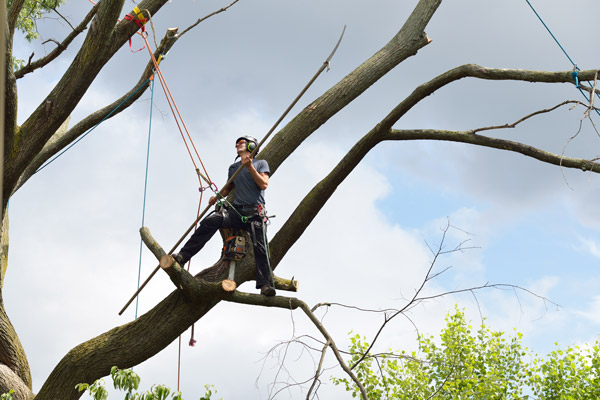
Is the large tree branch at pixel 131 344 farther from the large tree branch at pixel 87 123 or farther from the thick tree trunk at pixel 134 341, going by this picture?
the large tree branch at pixel 87 123

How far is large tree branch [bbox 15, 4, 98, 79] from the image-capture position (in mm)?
7699

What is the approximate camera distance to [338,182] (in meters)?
6.88

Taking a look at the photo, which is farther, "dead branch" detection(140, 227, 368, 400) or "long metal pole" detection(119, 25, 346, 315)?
"dead branch" detection(140, 227, 368, 400)

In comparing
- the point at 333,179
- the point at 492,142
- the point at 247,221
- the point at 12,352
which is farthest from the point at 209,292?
the point at 492,142

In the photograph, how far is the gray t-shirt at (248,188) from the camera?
21.0 ft

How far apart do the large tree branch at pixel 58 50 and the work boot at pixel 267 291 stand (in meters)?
3.48

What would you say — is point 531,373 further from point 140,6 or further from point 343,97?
point 140,6

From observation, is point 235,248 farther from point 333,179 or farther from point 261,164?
point 333,179

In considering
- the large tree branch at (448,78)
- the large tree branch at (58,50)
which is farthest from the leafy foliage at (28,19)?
the large tree branch at (448,78)

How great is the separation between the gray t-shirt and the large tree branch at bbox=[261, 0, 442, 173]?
53 cm

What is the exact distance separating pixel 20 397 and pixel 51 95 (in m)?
3.13

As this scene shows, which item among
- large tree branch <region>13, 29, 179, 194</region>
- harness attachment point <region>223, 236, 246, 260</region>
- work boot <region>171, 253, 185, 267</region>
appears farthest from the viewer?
large tree branch <region>13, 29, 179, 194</region>

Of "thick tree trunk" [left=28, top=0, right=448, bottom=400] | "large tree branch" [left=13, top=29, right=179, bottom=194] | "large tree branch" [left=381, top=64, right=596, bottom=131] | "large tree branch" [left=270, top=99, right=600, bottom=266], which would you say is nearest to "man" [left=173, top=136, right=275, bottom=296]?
"thick tree trunk" [left=28, top=0, right=448, bottom=400]

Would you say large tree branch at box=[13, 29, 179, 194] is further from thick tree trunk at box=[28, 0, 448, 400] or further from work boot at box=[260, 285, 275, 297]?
work boot at box=[260, 285, 275, 297]
